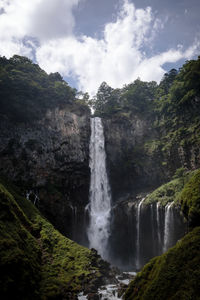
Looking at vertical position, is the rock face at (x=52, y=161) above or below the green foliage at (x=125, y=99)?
below

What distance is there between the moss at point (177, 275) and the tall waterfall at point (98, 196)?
18265mm

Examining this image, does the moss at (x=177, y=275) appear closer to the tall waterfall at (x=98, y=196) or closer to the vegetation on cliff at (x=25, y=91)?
the tall waterfall at (x=98, y=196)

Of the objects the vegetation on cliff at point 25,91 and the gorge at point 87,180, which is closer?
the gorge at point 87,180

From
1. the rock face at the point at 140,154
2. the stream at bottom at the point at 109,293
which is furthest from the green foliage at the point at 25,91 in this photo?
the stream at bottom at the point at 109,293

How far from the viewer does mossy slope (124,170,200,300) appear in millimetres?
5449

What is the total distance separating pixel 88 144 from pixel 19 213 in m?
18.8

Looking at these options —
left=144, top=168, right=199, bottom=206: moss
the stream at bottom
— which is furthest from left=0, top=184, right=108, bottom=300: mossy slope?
left=144, top=168, right=199, bottom=206: moss

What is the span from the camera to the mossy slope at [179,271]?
5.45 metres

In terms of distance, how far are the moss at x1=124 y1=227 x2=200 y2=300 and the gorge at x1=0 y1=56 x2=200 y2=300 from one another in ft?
1.81

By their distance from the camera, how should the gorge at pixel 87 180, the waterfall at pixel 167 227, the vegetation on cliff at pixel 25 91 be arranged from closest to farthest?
the gorge at pixel 87 180 < the waterfall at pixel 167 227 < the vegetation on cliff at pixel 25 91

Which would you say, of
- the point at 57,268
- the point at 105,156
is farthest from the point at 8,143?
the point at 57,268

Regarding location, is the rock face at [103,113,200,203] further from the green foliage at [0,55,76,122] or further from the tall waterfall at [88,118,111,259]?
the green foliage at [0,55,76,122]

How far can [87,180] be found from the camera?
29000mm

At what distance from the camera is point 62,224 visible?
22.7m
